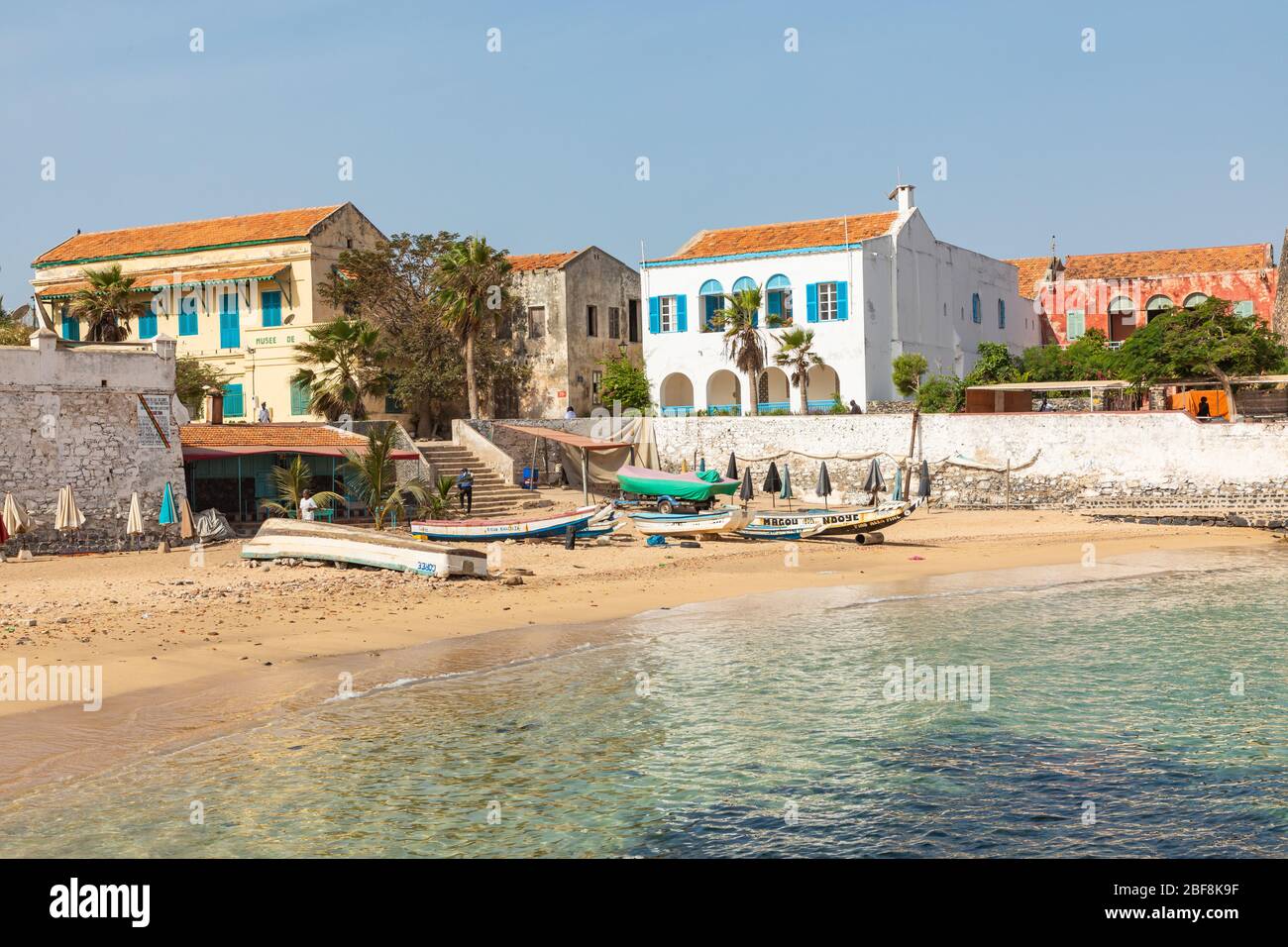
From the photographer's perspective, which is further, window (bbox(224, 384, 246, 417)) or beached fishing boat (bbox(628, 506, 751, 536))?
window (bbox(224, 384, 246, 417))

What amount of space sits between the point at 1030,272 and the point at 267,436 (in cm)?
4584

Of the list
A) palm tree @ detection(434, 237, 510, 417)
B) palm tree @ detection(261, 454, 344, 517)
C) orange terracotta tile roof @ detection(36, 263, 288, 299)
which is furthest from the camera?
orange terracotta tile roof @ detection(36, 263, 288, 299)

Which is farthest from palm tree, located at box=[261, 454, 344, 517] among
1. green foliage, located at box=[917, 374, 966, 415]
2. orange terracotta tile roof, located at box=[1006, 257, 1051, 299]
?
orange terracotta tile roof, located at box=[1006, 257, 1051, 299]

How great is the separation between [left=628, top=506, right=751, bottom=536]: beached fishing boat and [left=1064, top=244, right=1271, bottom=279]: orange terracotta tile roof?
37.9 meters

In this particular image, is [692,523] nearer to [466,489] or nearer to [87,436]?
[466,489]

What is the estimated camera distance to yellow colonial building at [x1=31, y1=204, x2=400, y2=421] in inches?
1725

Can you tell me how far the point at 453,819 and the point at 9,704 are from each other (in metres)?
6.38

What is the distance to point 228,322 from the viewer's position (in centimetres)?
4475

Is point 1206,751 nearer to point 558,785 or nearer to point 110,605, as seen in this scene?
point 558,785

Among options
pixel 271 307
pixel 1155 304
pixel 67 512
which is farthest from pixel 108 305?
pixel 1155 304

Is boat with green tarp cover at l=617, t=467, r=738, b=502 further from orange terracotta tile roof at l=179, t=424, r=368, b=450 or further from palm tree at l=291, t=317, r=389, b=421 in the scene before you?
palm tree at l=291, t=317, r=389, b=421

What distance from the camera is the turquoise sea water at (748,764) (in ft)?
32.7

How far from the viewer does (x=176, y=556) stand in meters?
26.3
